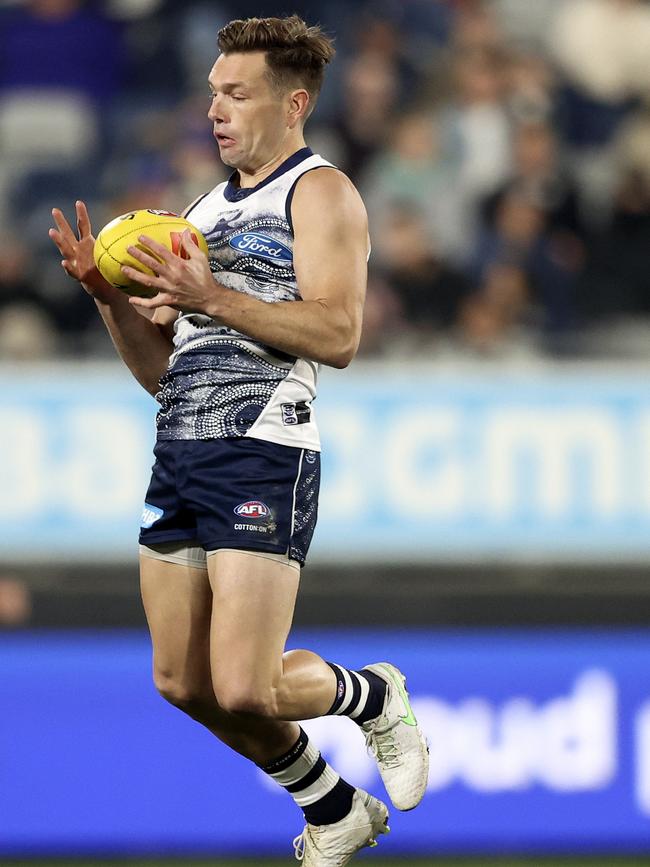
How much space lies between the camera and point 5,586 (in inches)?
305

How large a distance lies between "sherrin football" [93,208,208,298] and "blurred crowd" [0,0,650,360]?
3118 mm

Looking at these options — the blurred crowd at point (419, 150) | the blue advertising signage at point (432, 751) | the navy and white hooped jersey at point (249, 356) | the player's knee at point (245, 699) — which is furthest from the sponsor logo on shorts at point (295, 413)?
the blue advertising signage at point (432, 751)

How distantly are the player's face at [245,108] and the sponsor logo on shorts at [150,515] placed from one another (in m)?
1.01

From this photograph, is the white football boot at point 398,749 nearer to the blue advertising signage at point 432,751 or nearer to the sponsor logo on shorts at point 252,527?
the sponsor logo on shorts at point 252,527

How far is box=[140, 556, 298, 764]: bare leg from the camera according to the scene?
188 inches

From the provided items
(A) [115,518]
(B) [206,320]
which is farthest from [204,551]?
(A) [115,518]

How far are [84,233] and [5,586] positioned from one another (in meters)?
3.23

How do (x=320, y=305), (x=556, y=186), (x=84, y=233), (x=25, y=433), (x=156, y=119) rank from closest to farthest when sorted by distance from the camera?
(x=320, y=305)
(x=84, y=233)
(x=25, y=433)
(x=556, y=186)
(x=156, y=119)

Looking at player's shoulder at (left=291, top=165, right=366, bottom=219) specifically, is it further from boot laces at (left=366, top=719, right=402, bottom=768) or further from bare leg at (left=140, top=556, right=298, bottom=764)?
boot laces at (left=366, top=719, right=402, bottom=768)

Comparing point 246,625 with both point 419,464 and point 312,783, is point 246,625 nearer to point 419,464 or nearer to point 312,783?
point 312,783

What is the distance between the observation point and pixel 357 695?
15.9 ft

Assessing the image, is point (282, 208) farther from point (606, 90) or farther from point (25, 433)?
point (606, 90)

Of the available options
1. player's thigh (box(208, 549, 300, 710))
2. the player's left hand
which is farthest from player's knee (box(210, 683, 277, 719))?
the player's left hand

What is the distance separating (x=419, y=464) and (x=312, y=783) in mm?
2964
